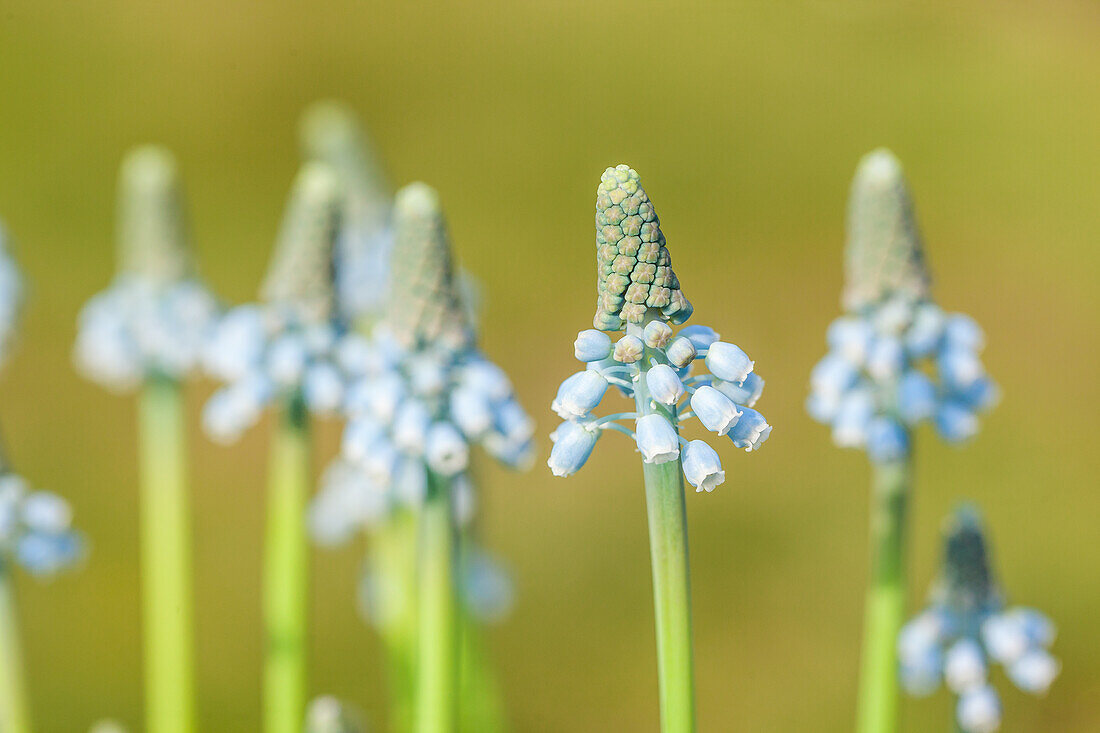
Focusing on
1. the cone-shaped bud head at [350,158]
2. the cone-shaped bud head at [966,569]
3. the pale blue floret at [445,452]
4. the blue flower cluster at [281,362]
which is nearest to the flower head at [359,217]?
the cone-shaped bud head at [350,158]

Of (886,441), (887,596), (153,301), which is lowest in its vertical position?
(887,596)

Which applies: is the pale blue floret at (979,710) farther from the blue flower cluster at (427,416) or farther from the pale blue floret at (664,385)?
the pale blue floret at (664,385)

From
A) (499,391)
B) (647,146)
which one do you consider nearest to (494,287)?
(647,146)

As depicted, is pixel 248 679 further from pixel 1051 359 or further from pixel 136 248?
pixel 1051 359

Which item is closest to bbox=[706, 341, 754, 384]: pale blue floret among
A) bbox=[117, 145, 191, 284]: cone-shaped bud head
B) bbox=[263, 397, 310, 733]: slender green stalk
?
bbox=[263, 397, 310, 733]: slender green stalk

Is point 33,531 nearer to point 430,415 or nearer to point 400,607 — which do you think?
point 430,415

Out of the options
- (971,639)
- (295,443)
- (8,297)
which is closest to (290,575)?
(295,443)
